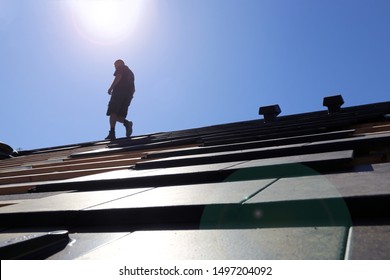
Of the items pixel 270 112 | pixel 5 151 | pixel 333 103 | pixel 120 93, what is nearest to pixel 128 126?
pixel 120 93

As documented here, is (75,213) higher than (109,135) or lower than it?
lower

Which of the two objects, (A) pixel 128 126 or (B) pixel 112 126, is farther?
(A) pixel 128 126

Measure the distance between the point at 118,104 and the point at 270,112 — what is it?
3.39 metres

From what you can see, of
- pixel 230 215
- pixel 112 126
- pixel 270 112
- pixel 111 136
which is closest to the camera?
pixel 230 215

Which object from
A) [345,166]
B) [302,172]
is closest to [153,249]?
[302,172]

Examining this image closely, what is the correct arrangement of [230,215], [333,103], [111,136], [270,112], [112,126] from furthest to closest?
[112,126] → [111,136] → [270,112] → [333,103] → [230,215]

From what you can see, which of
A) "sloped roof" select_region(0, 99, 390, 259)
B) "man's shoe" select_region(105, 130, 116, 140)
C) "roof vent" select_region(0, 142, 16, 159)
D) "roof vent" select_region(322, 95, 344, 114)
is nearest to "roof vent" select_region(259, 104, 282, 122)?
"roof vent" select_region(322, 95, 344, 114)

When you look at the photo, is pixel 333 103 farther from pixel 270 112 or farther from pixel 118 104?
pixel 118 104

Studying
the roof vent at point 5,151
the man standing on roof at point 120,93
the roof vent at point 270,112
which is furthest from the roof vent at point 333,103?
the roof vent at point 5,151

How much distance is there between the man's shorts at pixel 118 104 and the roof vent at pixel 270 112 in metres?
3.17

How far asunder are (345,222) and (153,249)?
0.56 m

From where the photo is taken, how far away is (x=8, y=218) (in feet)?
5.25

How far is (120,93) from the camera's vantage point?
7.53m

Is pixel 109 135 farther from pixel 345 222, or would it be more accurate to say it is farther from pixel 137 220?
pixel 345 222
